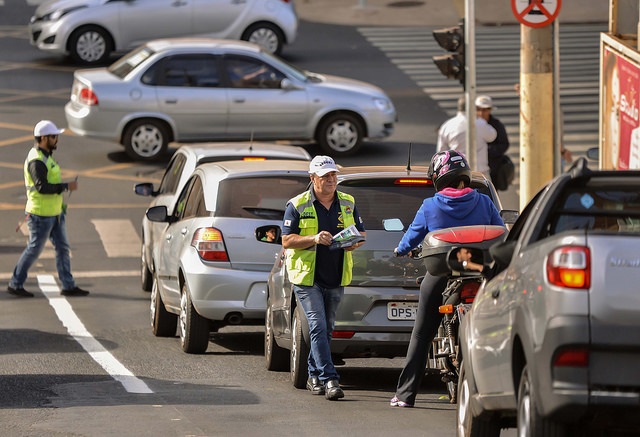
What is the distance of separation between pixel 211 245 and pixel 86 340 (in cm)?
205

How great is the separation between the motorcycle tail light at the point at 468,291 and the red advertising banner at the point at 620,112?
5900mm

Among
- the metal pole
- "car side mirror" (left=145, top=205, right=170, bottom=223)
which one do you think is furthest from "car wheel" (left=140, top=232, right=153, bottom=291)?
the metal pole

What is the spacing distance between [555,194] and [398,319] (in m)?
4.10

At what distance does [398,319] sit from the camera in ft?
36.0

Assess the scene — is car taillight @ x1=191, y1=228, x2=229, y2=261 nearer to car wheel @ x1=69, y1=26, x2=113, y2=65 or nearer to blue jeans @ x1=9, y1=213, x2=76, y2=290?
blue jeans @ x1=9, y1=213, x2=76, y2=290

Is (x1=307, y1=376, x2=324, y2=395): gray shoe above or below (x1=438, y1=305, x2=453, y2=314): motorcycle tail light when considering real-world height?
below

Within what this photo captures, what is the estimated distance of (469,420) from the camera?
798cm

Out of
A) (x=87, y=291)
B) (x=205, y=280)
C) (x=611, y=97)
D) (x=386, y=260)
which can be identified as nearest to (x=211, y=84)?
(x=87, y=291)

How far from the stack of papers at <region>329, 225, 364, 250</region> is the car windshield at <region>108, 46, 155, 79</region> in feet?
48.8

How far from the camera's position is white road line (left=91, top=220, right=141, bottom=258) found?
20594 millimetres

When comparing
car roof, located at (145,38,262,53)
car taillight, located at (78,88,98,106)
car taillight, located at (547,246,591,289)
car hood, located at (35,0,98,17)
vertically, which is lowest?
car taillight, located at (547,246,591,289)

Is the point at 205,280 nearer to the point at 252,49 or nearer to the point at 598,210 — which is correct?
the point at 598,210

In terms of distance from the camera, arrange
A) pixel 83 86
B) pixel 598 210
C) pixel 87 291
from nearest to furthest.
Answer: pixel 598 210 < pixel 87 291 < pixel 83 86

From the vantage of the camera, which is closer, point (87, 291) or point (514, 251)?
point (514, 251)
